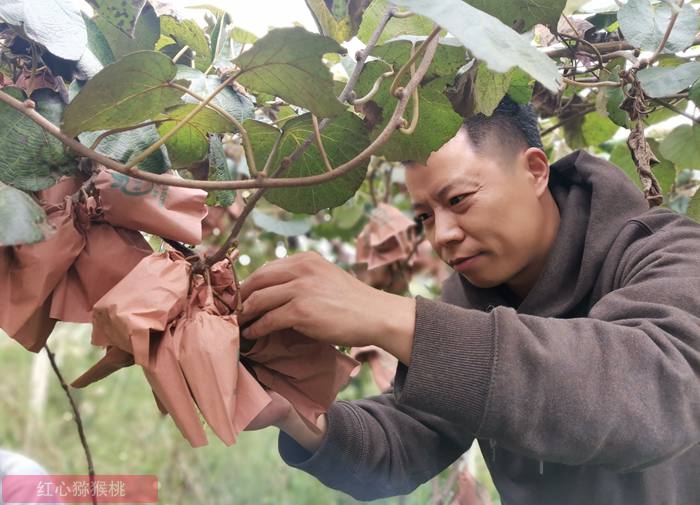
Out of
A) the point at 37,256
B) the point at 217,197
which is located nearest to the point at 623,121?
the point at 217,197

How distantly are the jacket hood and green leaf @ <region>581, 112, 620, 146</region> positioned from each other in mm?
191

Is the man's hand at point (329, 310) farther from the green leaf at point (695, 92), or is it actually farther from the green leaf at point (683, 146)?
the green leaf at point (683, 146)

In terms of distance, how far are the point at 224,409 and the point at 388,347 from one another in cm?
14

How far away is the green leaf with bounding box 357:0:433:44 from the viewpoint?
27.7 inches

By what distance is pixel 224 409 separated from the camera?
0.56 meters

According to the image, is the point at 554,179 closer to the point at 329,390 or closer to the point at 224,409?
the point at 329,390

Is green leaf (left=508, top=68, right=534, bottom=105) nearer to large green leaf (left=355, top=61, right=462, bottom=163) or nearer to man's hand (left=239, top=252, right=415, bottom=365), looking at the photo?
large green leaf (left=355, top=61, right=462, bottom=163)

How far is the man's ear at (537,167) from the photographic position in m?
0.99

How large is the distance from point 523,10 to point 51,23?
1.25 feet

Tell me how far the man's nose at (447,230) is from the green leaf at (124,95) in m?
0.40

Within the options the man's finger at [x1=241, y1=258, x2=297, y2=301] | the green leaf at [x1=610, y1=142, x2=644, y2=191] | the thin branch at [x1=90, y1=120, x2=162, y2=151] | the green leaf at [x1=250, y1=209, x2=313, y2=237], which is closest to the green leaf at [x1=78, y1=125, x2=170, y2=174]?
the thin branch at [x1=90, y1=120, x2=162, y2=151]

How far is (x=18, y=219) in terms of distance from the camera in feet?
1.65

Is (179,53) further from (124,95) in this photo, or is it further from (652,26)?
(652,26)

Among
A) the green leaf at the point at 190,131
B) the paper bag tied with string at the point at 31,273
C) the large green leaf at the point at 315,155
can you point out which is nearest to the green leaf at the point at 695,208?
the large green leaf at the point at 315,155
